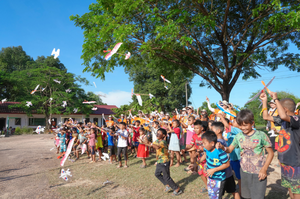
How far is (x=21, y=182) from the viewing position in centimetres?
532

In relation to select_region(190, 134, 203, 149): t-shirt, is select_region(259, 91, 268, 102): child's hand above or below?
above

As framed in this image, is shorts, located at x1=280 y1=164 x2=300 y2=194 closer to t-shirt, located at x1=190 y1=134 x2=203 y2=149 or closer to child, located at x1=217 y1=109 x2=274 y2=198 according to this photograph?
child, located at x1=217 y1=109 x2=274 y2=198

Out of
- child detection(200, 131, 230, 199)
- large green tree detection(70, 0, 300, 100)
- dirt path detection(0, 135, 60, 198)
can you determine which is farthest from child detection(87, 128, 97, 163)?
child detection(200, 131, 230, 199)

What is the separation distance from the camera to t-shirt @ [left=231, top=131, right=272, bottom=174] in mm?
2639

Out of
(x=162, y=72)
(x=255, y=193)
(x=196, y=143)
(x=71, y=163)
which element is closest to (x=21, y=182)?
(x=71, y=163)

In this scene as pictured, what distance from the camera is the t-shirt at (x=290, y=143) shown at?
252cm

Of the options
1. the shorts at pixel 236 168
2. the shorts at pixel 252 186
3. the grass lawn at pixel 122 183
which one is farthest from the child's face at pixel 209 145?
the grass lawn at pixel 122 183

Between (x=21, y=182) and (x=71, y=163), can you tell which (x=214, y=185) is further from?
(x=71, y=163)

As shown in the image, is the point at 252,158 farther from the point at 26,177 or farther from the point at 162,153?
the point at 26,177

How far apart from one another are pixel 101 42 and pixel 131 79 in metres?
22.7

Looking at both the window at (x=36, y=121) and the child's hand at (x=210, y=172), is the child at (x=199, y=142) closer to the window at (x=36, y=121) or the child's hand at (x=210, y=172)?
the child's hand at (x=210, y=172)

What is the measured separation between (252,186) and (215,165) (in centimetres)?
54

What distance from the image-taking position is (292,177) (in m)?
2.54

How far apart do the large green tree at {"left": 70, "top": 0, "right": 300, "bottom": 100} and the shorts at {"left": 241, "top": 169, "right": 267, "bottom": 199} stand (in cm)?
574
